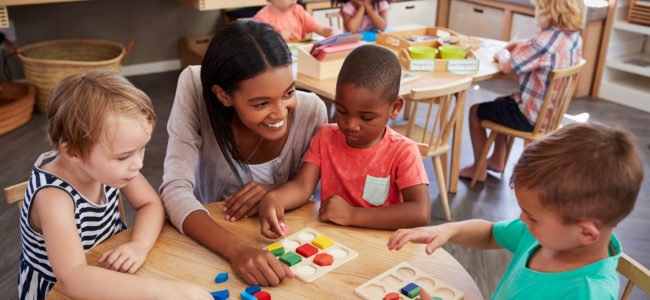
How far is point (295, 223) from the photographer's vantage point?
1503 millimetres

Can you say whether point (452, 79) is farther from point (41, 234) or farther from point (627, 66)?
point (627, 66)

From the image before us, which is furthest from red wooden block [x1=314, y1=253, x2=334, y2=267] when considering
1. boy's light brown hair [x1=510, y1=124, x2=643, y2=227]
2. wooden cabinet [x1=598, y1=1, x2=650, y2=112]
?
wooden cabinet [x1=598, y1=1, x2=650, y2=112]

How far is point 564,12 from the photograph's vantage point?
303 centimetres

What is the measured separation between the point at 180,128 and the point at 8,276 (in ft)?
4.32

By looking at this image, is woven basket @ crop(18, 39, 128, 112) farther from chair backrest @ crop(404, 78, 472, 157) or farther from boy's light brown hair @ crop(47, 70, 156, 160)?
boy's light brown hair @ crop(47, 70, 156, 160)

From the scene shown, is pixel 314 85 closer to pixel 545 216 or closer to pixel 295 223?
pixel 295 223

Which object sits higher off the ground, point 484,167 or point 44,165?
point 44,165

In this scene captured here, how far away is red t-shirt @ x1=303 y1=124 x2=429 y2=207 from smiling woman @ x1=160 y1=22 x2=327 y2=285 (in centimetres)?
11

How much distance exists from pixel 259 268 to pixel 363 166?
1.52 feet

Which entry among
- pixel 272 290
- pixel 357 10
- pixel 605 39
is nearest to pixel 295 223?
pixel 272 290

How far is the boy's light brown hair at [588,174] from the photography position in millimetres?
1007

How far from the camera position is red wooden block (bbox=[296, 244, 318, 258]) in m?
1.35

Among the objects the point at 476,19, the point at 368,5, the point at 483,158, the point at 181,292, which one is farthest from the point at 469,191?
the point at 476,19

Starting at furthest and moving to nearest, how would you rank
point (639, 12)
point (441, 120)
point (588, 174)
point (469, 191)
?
point (639, 12) → point (469, 191) → point (441, 120) → point (588, 174)
